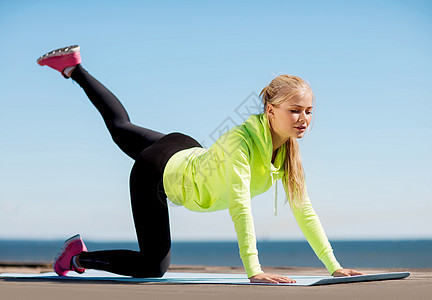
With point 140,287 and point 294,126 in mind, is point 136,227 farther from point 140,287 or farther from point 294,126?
point 294,126

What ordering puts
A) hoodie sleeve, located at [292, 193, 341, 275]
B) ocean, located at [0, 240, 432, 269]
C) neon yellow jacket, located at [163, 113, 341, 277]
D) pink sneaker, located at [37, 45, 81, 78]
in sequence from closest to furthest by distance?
neon yellow jacket, located at [163, 113, 341, 277]
hoodie sleeve, located at [292, 193, 341, 275]
pink sneaker, located at [37, 45, 81, 78]
ocean, located at [0, 240, 432, 269]

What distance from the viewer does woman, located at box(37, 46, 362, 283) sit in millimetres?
2977

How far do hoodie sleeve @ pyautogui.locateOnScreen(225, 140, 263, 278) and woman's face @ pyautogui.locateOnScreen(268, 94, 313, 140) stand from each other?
0.90 feet

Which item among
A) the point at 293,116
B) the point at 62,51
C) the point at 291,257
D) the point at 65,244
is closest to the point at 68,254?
the point at 65,244

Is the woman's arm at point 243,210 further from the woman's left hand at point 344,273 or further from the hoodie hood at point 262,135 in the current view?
the woman's left hand at point 344,273

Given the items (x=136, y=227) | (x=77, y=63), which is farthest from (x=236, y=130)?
(x=77, y=63)

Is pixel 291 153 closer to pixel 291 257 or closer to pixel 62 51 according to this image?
pixel 62 51

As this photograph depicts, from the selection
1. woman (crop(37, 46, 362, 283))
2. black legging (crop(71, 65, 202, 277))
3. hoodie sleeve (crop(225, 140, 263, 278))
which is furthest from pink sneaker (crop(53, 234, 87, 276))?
hoodie sleeve (crop(225, 140, 263, 278))

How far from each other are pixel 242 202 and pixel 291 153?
0.62 m

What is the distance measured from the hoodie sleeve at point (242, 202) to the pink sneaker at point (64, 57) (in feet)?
6.93

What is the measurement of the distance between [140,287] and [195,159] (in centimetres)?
93

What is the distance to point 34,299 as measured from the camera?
2369 mm

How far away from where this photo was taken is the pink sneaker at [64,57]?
4.47 metres

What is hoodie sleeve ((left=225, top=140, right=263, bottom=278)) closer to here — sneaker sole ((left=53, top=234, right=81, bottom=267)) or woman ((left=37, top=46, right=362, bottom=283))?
woman ((left=37, top=46, right=362, bottom=283))
